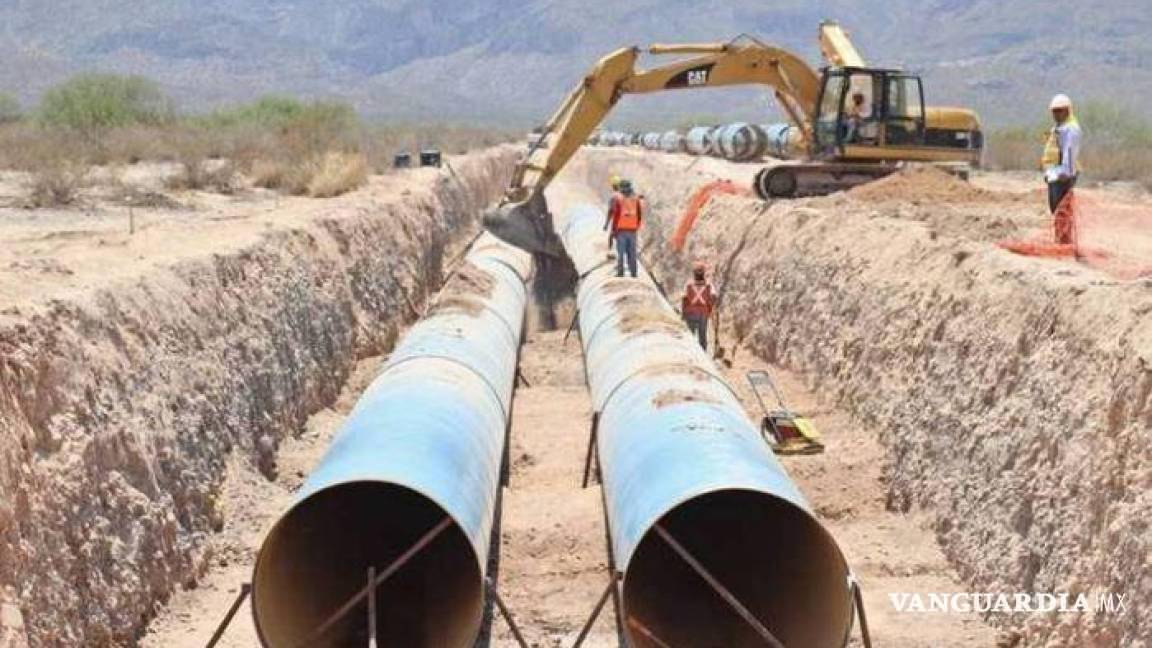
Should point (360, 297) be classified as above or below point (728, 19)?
below

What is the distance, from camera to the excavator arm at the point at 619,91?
64.3 feet

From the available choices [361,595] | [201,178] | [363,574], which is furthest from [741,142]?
[361,595]

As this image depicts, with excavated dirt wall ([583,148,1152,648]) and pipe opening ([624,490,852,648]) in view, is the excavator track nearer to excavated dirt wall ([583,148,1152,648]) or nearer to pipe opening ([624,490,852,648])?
excavated dirt wall ([583,148,1152,648])

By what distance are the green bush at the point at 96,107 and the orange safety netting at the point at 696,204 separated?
21612 mm

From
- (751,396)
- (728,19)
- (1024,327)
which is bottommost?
(751,396)

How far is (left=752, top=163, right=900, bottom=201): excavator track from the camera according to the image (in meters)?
20.8

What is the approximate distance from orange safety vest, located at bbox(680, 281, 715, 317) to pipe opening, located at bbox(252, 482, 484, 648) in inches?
230

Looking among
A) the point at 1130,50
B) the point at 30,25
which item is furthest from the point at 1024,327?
the point at 30,25

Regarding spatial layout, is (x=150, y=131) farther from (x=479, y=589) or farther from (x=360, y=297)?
(x=479, y=589)

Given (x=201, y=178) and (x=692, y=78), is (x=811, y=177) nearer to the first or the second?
(x=692, y=78)

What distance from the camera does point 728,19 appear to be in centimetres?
18625

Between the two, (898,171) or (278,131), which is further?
(278,131)

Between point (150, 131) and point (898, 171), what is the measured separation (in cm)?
2609

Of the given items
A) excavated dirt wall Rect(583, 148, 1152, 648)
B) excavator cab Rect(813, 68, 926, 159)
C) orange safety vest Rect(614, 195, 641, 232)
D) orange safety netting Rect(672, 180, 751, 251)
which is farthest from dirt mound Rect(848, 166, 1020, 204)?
orange safety netting Rect(672, 180, 751, 251)
